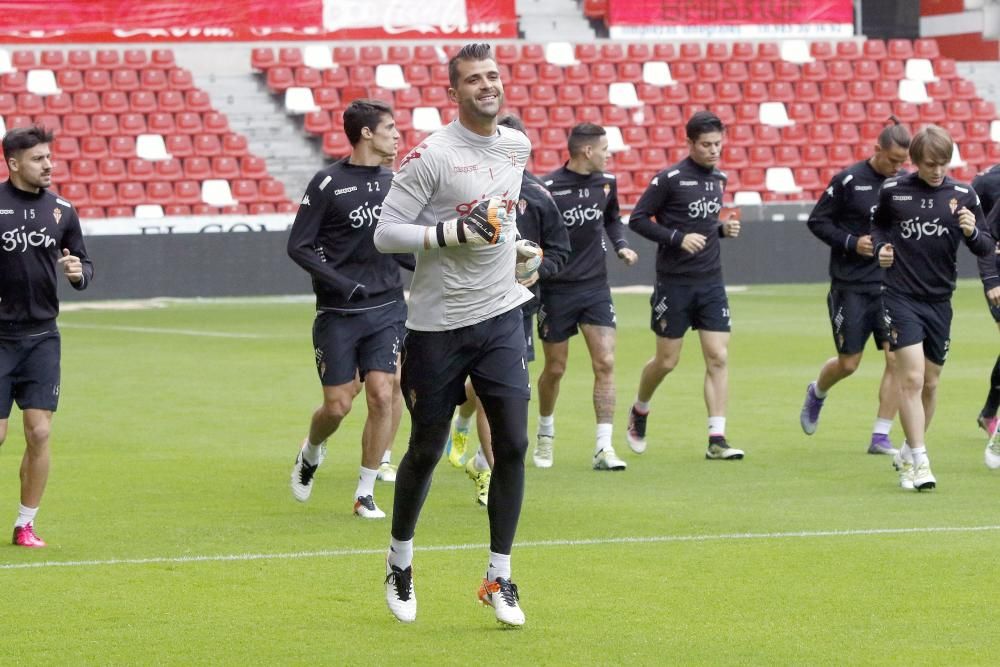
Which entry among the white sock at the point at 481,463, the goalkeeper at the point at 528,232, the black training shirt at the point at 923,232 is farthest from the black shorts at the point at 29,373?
the black training shirt at the point at 923,232

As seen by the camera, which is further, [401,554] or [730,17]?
[730,17]

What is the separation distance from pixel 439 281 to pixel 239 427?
6953 mm

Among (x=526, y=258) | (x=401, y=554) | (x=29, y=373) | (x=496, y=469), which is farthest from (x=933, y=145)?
(x=29, y=373)

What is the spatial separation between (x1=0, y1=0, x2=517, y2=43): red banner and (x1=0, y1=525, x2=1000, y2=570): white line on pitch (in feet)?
82.3

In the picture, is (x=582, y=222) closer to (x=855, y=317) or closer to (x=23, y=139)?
(x=855, y=317)

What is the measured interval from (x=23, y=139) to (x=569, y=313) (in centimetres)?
439

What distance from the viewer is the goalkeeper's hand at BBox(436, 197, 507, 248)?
6547mm

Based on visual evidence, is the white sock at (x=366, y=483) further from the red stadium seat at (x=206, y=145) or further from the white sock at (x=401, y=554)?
the red stadium seat at (x=206, y=145)

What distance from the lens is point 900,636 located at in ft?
21.5

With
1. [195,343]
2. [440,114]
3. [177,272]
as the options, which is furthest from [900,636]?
[440,114]

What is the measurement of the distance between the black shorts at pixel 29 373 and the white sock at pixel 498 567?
9.09 ft

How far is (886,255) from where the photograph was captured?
1020 centimetres

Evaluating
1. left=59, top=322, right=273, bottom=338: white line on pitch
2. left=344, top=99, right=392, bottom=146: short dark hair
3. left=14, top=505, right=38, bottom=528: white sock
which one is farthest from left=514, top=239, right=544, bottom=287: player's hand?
left=59, top=322, right=273, bottom=338: white line on pitch

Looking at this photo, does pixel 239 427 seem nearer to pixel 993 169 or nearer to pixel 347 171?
pixel 347 171
